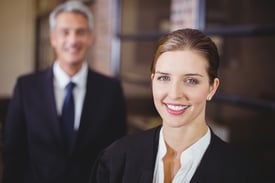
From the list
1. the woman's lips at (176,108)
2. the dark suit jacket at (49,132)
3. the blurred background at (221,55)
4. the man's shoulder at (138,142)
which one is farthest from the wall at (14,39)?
the woman's lips at (176,108)

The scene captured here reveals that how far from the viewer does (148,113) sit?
179 inches

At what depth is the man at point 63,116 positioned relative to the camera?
158 centimetres

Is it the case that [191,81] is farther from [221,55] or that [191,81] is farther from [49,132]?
[221,55]

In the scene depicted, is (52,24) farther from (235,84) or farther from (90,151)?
(235,84)

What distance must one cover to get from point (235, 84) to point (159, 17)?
1249mm

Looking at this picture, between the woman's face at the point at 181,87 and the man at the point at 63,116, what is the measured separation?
0.82 meters

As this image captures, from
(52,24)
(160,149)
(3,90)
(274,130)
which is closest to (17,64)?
(3,90)

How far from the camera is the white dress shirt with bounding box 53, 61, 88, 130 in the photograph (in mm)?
1637

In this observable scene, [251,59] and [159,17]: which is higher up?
[159,17]

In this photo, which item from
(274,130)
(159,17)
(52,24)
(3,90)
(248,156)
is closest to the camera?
(248,156)

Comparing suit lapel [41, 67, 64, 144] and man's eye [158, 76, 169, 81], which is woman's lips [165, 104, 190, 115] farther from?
suit lapel [41, 67, 64, 144]

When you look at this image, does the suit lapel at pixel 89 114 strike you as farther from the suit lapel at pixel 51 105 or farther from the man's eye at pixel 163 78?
the man's eye at pixel 163 78

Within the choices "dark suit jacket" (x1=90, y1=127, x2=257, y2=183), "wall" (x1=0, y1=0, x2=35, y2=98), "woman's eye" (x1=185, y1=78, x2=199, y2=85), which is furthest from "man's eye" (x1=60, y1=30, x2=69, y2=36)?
"wall" (x1=0, y1=0, x2=35, y2=98)

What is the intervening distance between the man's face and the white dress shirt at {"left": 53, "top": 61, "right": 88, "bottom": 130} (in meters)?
0.04
